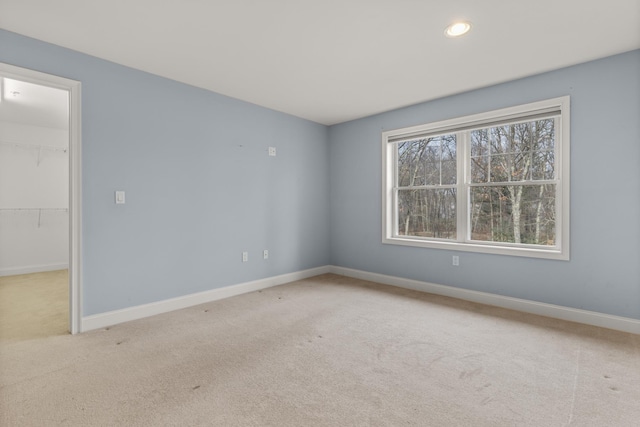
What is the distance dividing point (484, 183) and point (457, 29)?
6.14 feet

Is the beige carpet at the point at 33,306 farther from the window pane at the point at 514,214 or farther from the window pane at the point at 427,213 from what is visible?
the window pane at the point at 514,214

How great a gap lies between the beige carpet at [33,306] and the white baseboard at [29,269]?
167 mm

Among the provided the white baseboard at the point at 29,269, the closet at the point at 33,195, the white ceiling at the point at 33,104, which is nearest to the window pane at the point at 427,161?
the white ceiling at the point at 33,104

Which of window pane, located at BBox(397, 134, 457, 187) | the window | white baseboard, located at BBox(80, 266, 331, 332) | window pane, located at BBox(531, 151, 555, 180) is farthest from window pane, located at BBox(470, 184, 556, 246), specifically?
white baseboard, located at BBox(80, 266, 331, 332)

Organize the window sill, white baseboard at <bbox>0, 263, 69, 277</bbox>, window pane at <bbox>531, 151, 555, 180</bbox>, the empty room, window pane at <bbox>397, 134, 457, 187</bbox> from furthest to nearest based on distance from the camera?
white baseboard at <bbox>0, 263, 69, 277</bbox>
window pane at <bbox>397, 134, 457, 187</bbox>
window pane at <bbox>531, 151, 555, 180</bbox>
the window sill
the empty room

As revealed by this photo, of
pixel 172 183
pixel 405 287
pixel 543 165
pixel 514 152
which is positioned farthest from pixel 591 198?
pixel 172 183

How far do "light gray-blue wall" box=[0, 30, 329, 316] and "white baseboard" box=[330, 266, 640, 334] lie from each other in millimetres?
1589

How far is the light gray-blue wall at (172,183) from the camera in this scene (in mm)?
2793

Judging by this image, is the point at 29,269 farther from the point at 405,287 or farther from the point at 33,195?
the point at 405,287

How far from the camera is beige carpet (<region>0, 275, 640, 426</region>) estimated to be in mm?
1654

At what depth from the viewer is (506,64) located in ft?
9.59

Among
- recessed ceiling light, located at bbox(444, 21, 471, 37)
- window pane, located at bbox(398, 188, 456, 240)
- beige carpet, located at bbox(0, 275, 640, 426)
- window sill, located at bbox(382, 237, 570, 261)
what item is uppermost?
recessed ceiling light, located at bbox(444, 21, 471, 37)

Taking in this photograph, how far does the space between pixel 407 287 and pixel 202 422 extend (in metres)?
3.18

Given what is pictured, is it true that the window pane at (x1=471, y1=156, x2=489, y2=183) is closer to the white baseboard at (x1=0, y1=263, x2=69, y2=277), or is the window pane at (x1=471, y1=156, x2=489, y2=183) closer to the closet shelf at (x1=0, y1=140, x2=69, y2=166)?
the closet shelf at (x1=0, y1=140, x2=69, y2=166)
